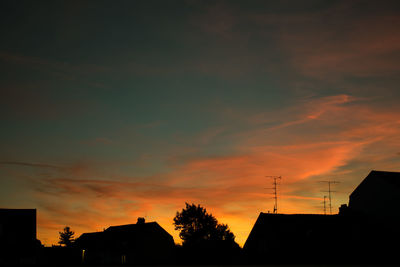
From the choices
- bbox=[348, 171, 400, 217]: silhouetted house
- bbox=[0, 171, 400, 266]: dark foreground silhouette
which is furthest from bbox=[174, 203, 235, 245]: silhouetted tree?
bbox=[348, 171, 400, 217]: silhouetted house

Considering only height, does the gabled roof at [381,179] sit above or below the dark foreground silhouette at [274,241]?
above

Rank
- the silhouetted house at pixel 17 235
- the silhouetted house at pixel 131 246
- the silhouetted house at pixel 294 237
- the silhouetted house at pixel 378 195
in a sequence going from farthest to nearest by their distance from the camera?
the silhouetted house at pixel 131 246, the silhouetted house at pixel 17 235, the silhouetted house at pixel 378 195, the silhouetted house at pixel 294 237

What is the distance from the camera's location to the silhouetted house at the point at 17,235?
6197cm

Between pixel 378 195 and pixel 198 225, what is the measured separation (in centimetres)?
5179

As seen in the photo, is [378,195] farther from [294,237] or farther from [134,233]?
[134,233]

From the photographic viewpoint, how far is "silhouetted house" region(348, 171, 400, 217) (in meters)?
61.2

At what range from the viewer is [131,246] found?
74.2 meters

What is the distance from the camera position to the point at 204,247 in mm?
79875

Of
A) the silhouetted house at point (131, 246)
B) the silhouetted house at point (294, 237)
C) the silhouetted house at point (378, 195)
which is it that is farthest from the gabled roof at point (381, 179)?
the silhouetted house at point (131, 246)

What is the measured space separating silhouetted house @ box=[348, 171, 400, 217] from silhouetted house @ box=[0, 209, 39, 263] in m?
46.6

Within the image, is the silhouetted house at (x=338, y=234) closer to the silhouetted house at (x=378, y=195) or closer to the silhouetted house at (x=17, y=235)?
the silhouetted house at (x=378, y=195)

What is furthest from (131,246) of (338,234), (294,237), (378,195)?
(378,195)

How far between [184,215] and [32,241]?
47.8 metres

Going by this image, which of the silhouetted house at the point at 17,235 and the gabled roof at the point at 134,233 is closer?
the silhouetted house at the point at 17,235
